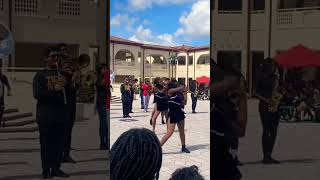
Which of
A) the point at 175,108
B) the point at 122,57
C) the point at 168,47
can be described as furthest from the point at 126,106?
the point at 122,57

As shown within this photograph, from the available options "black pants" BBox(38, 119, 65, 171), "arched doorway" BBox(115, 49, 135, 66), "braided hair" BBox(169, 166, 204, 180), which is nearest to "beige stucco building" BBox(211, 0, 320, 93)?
"braided hair" BBox(169, 166, 204, 180)

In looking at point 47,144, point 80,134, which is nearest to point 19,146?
point 47,144

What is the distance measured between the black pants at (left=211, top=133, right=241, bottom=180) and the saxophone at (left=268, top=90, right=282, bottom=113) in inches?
9.8

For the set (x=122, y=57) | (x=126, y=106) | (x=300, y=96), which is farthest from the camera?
(x=126, y=106)

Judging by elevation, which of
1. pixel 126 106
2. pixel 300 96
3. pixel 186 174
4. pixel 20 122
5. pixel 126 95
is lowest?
pixel 126 106

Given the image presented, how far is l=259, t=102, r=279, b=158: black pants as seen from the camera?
1.92 metres

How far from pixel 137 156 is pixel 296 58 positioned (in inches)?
35.8

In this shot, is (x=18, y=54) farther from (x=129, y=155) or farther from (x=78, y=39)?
(x=129, y=155)

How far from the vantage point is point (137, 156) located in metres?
1.41

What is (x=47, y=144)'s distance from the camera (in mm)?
1891

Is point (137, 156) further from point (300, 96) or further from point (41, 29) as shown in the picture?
point (300, 96)

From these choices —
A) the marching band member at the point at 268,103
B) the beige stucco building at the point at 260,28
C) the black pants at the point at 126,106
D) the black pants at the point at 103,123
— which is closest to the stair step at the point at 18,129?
the black pants at the point at 103,123

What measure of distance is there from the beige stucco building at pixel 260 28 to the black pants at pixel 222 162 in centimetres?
30

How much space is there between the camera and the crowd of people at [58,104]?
1.82 m
